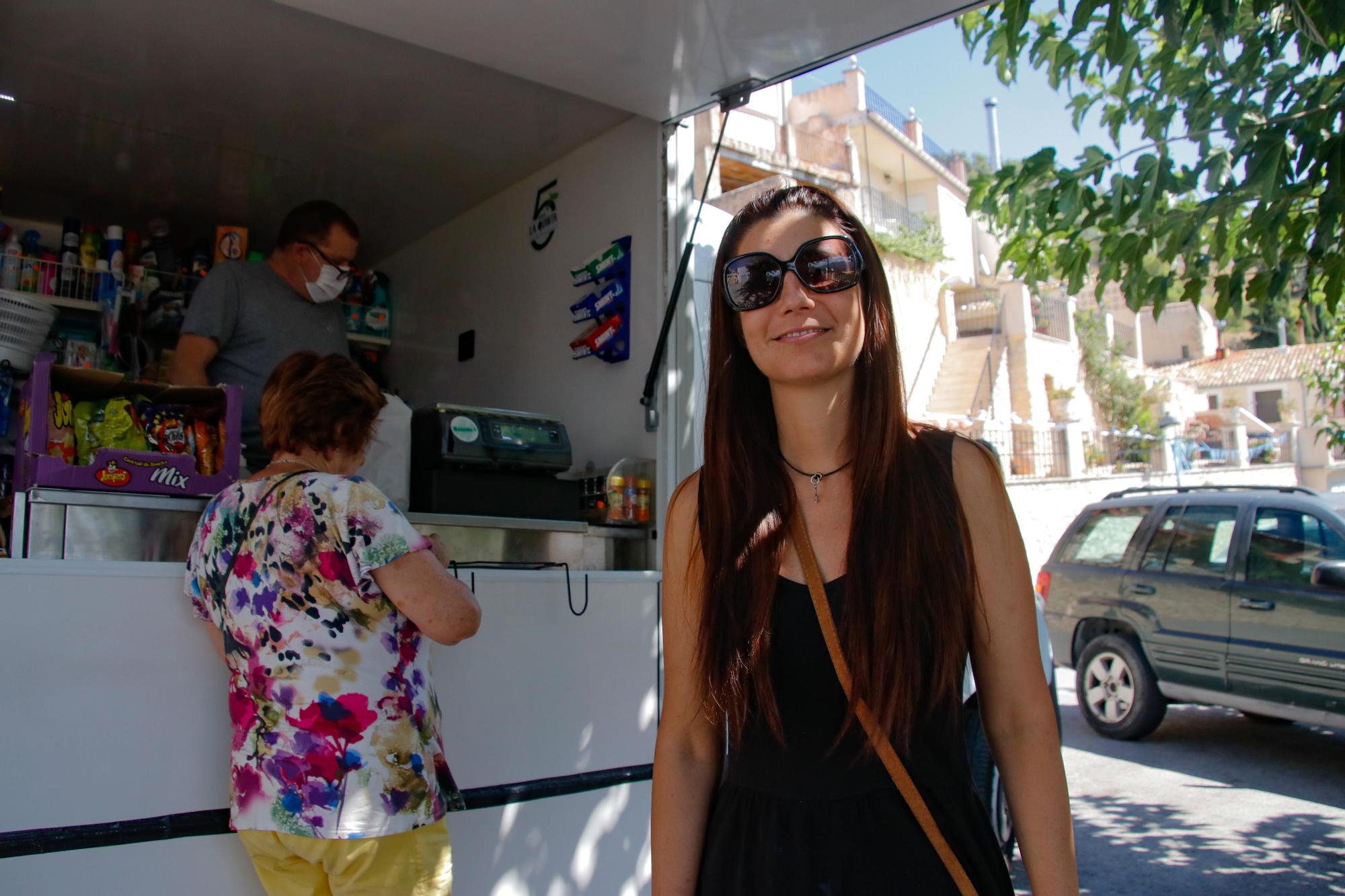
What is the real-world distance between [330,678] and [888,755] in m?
1.26

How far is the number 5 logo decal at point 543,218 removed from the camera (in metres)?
4.39

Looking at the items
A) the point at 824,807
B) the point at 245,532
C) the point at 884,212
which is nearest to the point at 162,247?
the point at 245,532

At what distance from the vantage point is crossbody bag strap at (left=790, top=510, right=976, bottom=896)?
130cm

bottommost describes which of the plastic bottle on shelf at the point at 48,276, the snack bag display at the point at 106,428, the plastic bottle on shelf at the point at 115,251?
the snack bag display at the point at 106,428

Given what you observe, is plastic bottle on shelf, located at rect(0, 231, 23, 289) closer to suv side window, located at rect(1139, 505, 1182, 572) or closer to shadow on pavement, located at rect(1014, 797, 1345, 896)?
shadow on pavement, located at rect(1014, 797, 1345, 896)

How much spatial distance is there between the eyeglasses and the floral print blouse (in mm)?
1714

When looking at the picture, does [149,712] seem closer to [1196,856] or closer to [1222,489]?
[1196,856]

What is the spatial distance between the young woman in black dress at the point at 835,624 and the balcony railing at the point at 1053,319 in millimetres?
36167

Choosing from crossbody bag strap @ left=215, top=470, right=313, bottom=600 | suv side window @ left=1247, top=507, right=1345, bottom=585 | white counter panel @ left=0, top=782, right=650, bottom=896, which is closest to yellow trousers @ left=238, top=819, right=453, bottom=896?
white counter panel @ left=0, top=782, right=650, bottom=896

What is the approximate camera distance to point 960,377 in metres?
33.8

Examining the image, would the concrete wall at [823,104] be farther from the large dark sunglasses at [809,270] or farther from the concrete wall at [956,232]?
the large dark sunglasses at [809,270]

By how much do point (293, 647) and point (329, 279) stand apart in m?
1.98

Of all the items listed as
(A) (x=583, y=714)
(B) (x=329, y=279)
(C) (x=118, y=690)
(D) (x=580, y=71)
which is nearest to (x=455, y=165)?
(B) (x=329, y=279)

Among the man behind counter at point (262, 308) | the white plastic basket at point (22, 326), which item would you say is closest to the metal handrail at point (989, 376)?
the man behind counter at point (262, 308)
